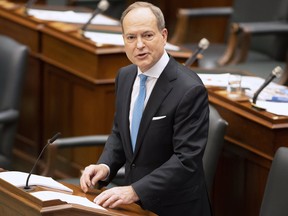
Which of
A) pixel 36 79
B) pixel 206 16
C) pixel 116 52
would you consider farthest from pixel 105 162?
pixel 206 16

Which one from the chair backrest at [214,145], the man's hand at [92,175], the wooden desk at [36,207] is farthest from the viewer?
the chair backrest at [214,145]

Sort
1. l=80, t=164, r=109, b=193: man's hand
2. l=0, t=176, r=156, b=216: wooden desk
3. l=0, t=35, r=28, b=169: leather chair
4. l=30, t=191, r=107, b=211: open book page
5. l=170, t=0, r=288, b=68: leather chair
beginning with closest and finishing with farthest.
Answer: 1. l=0, t=176, r=156, b=216: wooden desk
2. l=30, t=191, r=107, b=211: open book page
3. l=80, t=164, r=109, b=193: man's hand
4. l=0, t=35, r=28, b=169: leather chair
5. l=170, t=0, r=288, b=68: leather chair

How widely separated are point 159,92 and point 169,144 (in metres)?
0.13

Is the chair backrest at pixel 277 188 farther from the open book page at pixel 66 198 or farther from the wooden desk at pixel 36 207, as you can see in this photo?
the open book page at pixel 66 198

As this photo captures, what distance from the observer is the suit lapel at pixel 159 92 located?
2.27 meters

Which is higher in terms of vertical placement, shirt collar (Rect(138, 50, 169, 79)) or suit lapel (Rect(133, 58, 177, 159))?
shirt collar (Rect(138, 50, 169, 79))

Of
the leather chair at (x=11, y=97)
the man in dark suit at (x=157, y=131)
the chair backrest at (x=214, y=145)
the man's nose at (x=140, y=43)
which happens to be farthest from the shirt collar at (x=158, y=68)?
the leather chair at (x=11, y=97)

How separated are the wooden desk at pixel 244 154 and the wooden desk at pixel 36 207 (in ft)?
1.98

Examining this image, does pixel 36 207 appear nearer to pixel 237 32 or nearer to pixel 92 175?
pixel 92 175

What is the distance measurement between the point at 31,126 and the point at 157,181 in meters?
1.83

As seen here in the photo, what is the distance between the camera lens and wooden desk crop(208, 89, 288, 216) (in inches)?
104

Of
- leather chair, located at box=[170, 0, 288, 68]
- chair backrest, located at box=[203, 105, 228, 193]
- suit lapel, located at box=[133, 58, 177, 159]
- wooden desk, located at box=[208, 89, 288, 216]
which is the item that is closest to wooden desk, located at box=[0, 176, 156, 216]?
suit lapel, located at box=[133, 58, 177, 159]

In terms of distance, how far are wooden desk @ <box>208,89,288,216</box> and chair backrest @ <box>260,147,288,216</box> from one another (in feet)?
0.69

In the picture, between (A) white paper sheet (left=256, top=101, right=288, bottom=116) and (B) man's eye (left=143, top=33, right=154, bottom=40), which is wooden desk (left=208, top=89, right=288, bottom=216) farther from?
(B) man's eye (left=143, top=33, right=154, bottom=40)
